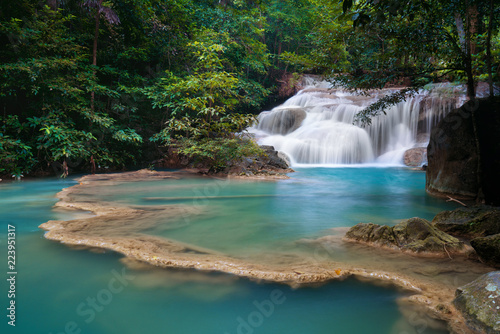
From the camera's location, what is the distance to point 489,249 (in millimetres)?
2586

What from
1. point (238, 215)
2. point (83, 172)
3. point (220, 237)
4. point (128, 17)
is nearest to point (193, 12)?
point (128, 17)

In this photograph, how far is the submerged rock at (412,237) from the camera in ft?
9.54

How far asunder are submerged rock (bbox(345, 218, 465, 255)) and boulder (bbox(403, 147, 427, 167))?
444 inches

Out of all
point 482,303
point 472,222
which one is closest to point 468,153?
point 472,222

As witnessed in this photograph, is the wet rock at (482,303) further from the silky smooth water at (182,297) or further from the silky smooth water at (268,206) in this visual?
the silky smooth water at (268,206)

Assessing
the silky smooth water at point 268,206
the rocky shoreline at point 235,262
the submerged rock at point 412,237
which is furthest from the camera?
the silky smooth water at point 268,206

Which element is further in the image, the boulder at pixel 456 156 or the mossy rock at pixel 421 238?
the boulder at pixel 456 156

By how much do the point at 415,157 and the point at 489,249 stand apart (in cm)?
1203

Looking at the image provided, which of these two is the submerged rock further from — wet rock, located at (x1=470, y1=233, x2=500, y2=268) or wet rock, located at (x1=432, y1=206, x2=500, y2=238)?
wet rock, located at (x1=432, y1=206, x2=500, y2=238)

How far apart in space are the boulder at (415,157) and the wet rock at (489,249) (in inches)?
455

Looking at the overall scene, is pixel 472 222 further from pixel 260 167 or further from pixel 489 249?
pixel 260 167

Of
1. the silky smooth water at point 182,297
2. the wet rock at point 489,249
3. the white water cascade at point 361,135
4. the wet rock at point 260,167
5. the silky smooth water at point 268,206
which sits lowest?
the silky smooth water at point 182,297

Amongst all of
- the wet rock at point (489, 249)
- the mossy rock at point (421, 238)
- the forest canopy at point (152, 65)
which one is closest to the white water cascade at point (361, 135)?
the forest canopy at point (152, 65)

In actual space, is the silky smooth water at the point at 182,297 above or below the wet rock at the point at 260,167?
below
